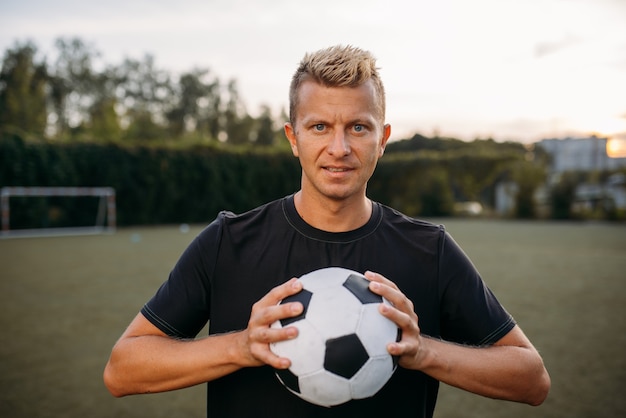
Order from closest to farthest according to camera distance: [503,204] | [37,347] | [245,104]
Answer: [37,347], [503,204], [245,104]

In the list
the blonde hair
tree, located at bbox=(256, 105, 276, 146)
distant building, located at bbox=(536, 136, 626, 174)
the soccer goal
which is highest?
tree, located at bbox=(256, 105, 276, 146)

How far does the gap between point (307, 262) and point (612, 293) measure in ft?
25.5

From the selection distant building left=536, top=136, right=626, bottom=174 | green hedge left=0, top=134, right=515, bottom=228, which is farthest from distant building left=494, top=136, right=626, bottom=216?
green hedge left=0, top=134, right=515, bottom=228

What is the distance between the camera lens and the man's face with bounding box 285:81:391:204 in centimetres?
181

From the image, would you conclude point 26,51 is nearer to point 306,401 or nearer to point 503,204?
point 503,204

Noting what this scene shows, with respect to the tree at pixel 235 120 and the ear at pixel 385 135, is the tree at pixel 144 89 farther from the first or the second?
the ear at pixel 385 135

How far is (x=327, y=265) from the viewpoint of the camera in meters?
1.81

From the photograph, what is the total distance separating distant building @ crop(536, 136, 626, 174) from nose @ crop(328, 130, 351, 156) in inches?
1199

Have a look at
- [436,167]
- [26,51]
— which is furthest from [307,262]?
[26,51]

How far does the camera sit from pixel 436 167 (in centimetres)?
2836

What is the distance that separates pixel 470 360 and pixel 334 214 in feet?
2.27

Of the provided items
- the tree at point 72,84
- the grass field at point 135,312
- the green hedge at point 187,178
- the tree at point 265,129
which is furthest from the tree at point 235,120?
the grass field at point 135,312

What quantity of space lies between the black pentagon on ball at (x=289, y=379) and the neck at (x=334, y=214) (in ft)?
1.90

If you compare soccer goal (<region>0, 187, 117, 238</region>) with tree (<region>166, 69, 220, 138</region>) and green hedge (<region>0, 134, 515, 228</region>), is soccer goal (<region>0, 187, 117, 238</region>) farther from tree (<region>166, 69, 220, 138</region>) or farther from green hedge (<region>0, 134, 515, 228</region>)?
tree (<region>166, 69, 220, 138</region>)
